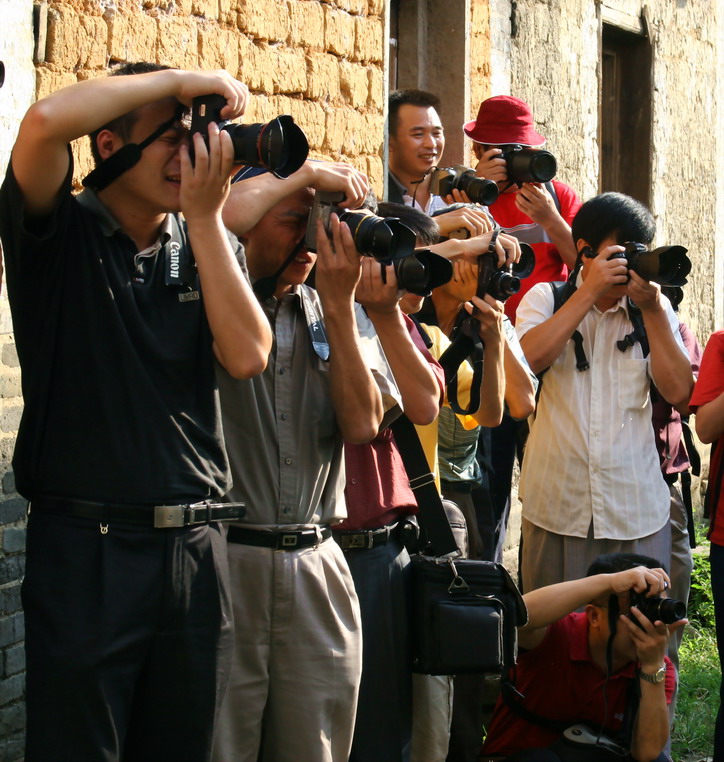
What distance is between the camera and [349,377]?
2725 mm

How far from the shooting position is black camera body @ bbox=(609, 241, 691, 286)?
3.98m

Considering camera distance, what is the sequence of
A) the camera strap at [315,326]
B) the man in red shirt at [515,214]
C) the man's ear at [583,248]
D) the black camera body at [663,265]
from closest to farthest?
the camera strap at [315,326], the black camera body at [663,265], the man's ear at [583,248], the man in red shirt at [515,214]

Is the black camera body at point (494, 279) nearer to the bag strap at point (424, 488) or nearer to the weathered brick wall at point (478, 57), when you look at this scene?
the bag strap at point (424, 488)

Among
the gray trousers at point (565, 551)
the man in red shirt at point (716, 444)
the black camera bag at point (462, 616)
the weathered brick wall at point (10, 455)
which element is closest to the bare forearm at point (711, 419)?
the man in red shirt at point (716, 444)

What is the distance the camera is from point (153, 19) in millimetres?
4102

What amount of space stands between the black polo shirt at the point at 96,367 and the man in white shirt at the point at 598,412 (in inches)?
78.8

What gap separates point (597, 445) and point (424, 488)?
1.17m

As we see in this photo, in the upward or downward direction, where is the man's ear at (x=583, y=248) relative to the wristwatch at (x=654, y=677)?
upward

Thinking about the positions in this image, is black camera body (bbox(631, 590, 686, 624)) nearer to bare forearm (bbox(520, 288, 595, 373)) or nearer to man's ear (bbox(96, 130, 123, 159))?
bare forearm (bbox(520, 288, 595, 373))

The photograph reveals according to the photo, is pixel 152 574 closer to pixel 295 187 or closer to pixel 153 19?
pixel 295 187

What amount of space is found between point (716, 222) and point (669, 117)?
97cm

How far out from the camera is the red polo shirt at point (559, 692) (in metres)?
3.73

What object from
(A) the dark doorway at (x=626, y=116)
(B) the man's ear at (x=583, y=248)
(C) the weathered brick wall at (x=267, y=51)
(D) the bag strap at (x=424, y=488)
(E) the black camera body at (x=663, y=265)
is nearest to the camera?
(D) the bag strap at (x=424, y=488)

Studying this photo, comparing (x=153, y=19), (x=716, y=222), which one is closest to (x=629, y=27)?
(x=716, y=222)
